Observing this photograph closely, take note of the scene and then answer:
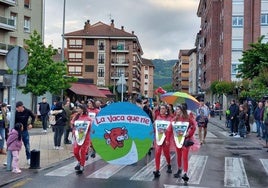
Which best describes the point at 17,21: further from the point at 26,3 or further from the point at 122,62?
the point at 122,62

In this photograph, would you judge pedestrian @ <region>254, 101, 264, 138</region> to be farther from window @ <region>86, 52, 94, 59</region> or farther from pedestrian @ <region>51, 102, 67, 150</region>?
window @ <region>86, 52, 94, 59</region>

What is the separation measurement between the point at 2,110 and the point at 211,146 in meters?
8.39

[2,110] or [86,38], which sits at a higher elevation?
[86,38]

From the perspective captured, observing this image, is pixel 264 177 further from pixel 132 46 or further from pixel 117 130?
pixel 132 46

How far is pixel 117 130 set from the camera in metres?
10.7

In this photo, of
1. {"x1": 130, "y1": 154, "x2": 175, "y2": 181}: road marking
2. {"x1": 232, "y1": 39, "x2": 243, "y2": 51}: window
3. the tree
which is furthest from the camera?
{"x1": 232, "y1": 39, "x2": 243, "y2": 51}: window

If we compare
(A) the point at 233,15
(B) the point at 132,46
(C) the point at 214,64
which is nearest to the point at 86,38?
(B) the point at 132,46

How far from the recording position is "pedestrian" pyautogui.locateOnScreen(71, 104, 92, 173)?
11.2 m

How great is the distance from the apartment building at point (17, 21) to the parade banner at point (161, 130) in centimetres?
3950

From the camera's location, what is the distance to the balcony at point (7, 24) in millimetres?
48281

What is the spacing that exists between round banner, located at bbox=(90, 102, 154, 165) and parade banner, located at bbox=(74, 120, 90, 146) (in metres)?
0.54

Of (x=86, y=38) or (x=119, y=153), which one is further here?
(x=86, y=38)

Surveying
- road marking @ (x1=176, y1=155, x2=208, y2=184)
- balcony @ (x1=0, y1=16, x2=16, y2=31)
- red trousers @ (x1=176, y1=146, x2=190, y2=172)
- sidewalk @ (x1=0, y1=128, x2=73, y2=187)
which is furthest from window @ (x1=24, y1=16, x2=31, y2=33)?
red trousers @ (x1=176, y1=146, x2=190, y2=172)

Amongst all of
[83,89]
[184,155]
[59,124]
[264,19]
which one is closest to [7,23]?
[83,89]
